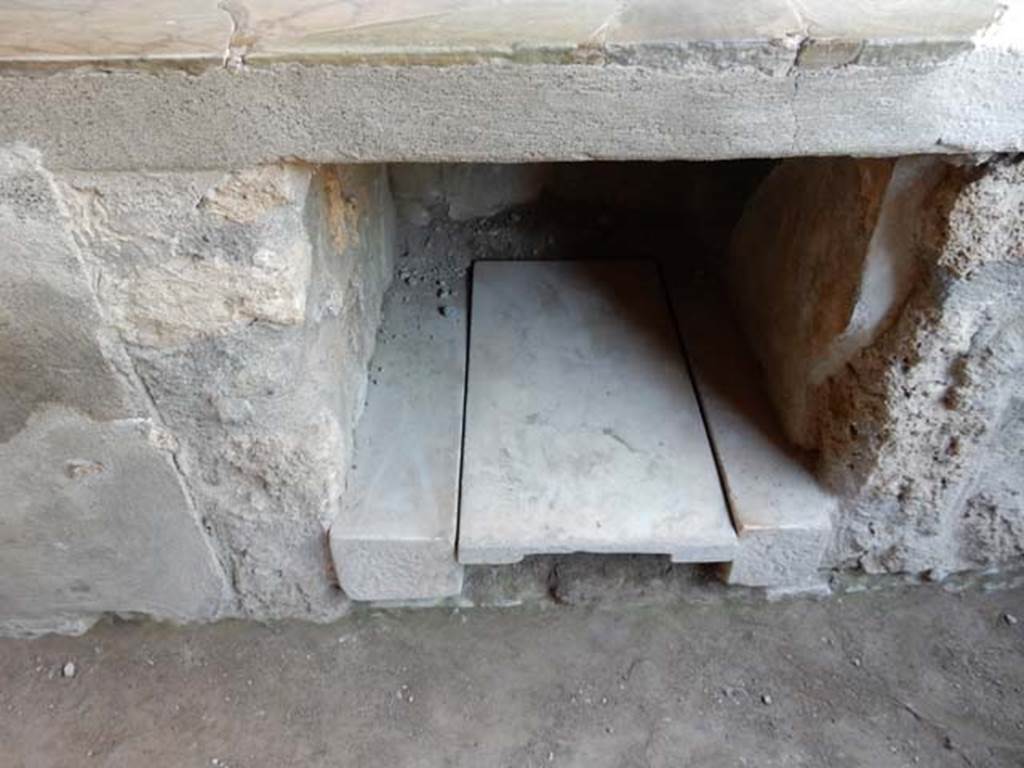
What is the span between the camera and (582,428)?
1610 mm

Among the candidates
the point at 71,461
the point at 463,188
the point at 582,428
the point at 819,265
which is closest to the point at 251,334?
the point at 71,461

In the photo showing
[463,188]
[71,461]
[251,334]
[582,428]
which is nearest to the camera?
[251,334]

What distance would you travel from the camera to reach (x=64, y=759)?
1.45m

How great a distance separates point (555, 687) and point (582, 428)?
1.51 ft

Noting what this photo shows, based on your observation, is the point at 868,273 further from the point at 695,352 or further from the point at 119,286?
the point at 119,286

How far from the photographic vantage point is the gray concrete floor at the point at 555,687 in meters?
1.44

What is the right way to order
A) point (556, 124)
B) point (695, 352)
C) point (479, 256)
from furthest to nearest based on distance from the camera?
point (479, 256), point (695, 352), point (556, 124)

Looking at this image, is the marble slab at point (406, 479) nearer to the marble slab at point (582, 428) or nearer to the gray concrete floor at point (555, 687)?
the marble slab at point (582, 428)

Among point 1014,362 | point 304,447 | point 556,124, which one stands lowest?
point 304,447

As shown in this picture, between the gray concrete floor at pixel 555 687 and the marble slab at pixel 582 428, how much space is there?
224mm

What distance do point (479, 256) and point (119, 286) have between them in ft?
3.47

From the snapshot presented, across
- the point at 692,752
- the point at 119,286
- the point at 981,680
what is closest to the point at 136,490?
the point at 119,286

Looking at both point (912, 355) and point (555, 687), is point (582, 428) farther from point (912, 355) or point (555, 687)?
point (912, 355)

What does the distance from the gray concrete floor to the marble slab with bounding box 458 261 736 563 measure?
22cm
